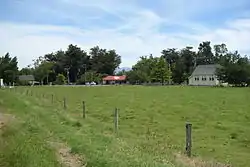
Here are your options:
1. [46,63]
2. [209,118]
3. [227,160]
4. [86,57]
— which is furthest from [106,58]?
[227,160]

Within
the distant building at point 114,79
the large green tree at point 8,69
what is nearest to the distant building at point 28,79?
the large green tree at point 8,69

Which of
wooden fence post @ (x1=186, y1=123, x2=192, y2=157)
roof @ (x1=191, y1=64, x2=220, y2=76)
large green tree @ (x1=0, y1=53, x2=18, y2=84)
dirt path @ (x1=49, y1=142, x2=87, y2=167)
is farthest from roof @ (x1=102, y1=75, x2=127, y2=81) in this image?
dirt path @ (x1=49, y1=142, x2=87, y2=167)

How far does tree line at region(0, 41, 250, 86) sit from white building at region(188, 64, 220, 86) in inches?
178

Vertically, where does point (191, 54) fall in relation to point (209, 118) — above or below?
above

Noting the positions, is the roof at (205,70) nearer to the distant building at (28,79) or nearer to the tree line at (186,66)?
the tree line at (186,66)

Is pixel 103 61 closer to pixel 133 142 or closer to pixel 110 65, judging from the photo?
pixel 110 65

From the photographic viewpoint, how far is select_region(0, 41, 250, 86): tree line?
107m

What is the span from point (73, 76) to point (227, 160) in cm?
14522

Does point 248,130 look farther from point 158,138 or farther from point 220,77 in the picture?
point 220,77

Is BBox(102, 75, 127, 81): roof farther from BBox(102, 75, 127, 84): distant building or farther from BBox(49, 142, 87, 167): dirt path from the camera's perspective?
BBox(49, 142, 87, 167): dirt path

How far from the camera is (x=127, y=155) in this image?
9312 millimetres

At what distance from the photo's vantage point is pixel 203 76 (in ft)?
368

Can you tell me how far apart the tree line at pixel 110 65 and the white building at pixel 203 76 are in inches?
178

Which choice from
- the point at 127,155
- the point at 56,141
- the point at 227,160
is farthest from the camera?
the point at 227,160
